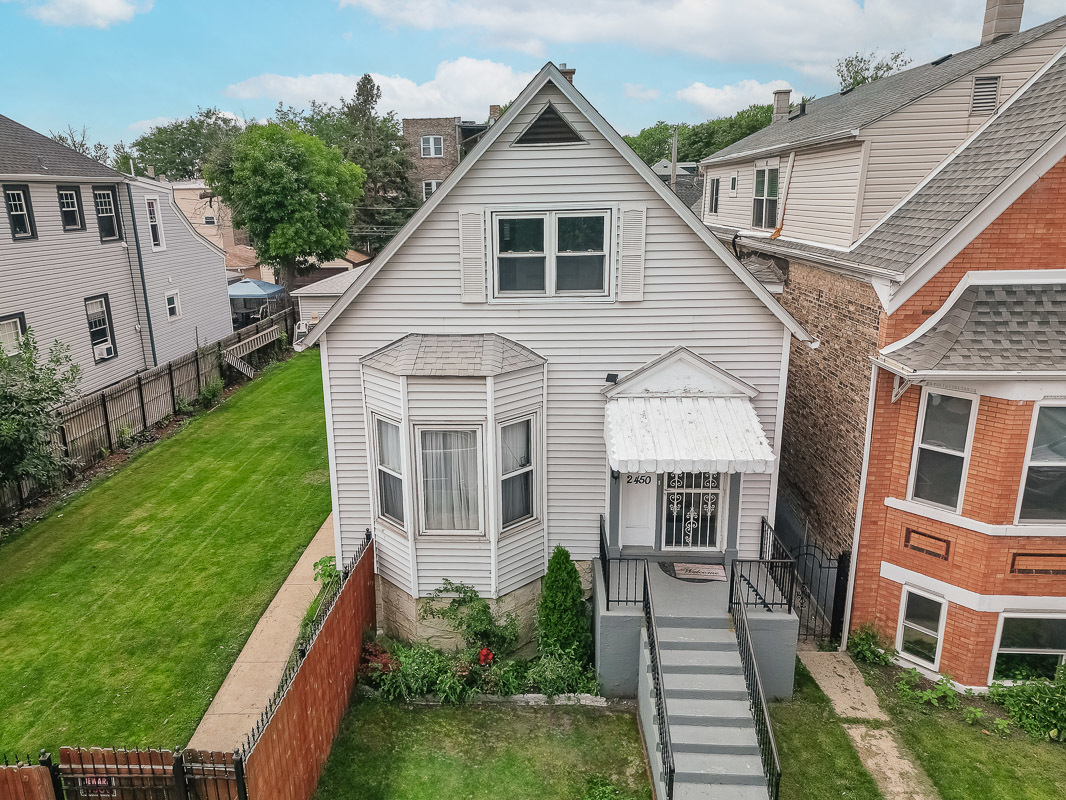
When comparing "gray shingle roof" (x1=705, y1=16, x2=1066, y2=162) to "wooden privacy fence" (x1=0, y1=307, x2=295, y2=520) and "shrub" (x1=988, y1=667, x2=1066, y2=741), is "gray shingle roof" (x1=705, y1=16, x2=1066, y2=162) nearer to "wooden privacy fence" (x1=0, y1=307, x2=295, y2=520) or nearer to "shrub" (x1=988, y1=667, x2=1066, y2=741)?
"shrub" (x1=988, y1=667, x2=1066, y2=741)

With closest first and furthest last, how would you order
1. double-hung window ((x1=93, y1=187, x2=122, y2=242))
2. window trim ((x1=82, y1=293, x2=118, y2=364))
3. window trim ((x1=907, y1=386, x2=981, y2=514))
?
window trim ((x1=907, y1=386, x2=981, y2=514)) → window trim ((x1=82, y1=293, x2=118, y2=364)) → double-hung window ((x1=93, y1=187, x2=122, y2=242))

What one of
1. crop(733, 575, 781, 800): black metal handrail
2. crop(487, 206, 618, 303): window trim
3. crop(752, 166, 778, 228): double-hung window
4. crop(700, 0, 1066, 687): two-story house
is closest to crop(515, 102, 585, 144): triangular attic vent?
crop(487, 206, 618, 303): window trim

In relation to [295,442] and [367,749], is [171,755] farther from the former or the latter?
[295,442]

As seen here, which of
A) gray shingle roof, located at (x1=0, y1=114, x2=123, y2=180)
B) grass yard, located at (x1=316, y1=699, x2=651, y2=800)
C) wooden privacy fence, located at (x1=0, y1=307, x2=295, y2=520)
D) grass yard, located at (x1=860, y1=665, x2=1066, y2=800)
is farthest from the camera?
gray shingle roof, located at (x1=0, y1=114, x2=123, y2=180)

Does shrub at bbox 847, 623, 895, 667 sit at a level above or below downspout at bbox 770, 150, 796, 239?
below

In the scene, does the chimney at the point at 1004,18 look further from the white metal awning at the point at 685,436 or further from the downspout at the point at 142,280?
the downspout at the point at 142,280

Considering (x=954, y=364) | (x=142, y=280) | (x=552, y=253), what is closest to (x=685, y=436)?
(x=552, y=253)

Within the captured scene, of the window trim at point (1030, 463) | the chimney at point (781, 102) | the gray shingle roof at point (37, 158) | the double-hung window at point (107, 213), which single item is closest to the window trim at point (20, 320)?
the gray shingle roof at point (37, 158)

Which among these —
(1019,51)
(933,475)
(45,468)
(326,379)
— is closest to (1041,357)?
(933,475)

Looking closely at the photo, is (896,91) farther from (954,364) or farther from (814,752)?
(814,752)
